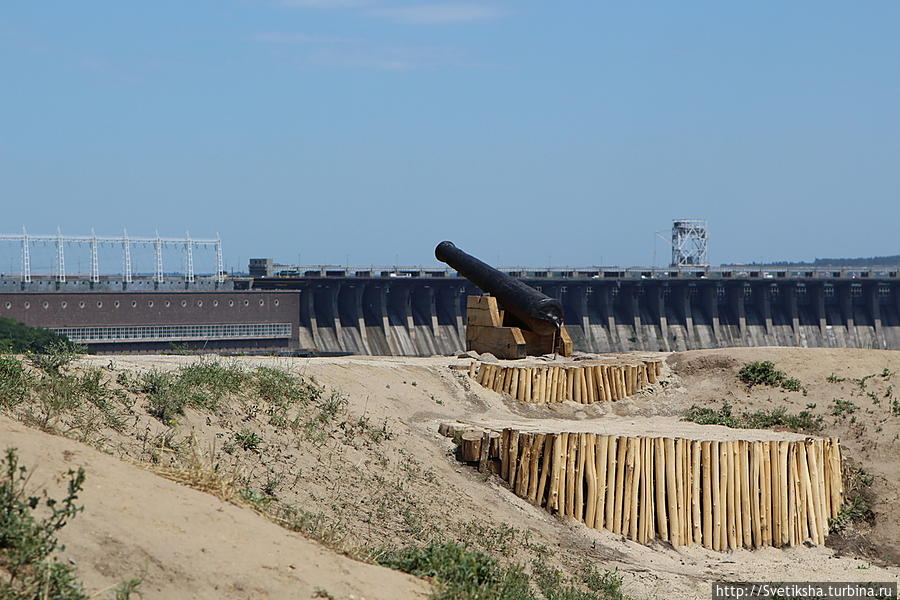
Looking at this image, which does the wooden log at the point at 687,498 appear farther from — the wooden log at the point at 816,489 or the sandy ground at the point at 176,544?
the sandy ground at the point at 176,544

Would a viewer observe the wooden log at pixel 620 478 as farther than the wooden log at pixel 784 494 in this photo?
No

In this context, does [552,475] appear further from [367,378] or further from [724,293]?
A: [724,293]

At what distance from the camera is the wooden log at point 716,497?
69.5 ft

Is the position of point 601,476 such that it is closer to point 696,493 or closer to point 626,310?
point 696,493

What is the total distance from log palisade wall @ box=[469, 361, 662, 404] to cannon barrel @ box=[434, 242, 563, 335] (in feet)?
7.98

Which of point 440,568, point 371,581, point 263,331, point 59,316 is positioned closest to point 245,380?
point 440,568

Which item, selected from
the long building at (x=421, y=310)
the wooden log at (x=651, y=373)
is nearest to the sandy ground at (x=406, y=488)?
the wooden log at (x=651, y=373)

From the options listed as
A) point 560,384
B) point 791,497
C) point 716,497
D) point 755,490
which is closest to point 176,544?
point 716,497

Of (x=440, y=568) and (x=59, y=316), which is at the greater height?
(x=59, y=316)

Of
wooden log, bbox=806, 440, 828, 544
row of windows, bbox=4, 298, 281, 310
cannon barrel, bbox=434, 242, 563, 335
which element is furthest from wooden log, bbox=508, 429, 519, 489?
row of windows, bbox=4, 298, 281, 310

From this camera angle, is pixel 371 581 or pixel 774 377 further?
pixel 774 377

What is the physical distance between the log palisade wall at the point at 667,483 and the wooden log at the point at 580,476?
0.06 feet

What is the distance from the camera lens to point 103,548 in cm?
915

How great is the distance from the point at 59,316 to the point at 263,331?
50.3 ft
